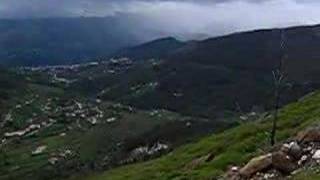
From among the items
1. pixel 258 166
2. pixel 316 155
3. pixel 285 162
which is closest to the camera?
pixel 316 155

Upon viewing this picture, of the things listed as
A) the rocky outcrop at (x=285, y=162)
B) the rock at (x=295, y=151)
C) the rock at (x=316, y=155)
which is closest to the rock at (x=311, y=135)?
the rocky outcrop at (x=285, y=162)

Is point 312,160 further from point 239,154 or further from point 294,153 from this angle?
point 239,154

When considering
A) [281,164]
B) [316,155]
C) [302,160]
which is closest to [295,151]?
[302,160]

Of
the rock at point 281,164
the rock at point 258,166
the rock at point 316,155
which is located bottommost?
the rock at point 258,166

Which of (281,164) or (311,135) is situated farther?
(311,135)

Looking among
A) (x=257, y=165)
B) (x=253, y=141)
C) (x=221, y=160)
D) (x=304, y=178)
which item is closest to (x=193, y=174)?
(x=221, y=160)

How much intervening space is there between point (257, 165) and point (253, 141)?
26.2 metres

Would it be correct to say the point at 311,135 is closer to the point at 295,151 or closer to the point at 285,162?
the point at 295,151

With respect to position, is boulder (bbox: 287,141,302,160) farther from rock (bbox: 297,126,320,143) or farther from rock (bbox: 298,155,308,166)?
rock (bbox: 297,126,320,143)

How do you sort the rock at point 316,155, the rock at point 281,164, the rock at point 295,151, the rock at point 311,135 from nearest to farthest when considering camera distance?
1. the rock at point 316,155
2. the rock at point 281,164
3. the rock at point 295,151
4. the rock at point 311,135

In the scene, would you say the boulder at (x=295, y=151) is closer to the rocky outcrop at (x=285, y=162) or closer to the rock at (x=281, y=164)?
the rocky outcrop at (x=285, y=162)

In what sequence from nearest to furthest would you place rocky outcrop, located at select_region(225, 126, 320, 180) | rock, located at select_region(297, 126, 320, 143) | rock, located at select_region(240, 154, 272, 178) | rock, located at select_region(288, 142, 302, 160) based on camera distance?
rocky outcrop, located at select_region(225, 126, 320, 180) → rock, located at select_region(240, 154, 272, 178) → rock, located at select_region(288, 142, 302, 160) → rock, located at select_region(297, 126, 320, 143)

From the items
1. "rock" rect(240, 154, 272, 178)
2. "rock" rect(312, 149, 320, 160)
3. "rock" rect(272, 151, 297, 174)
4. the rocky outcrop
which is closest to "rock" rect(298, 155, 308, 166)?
the rocky outcrop

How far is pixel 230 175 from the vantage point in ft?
165
